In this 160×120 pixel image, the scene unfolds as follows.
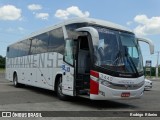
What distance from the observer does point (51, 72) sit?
1680 centimetres

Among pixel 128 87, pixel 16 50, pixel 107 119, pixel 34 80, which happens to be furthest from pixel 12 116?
pixel 16 50

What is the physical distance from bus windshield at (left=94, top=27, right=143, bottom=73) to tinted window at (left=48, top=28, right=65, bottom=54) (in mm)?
2465

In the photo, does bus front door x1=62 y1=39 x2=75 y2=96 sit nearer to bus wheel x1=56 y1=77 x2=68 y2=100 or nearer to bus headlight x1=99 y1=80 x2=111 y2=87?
bus wheel x1=56 y1=77 x2=68 y2=100

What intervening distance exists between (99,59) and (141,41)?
122 inches

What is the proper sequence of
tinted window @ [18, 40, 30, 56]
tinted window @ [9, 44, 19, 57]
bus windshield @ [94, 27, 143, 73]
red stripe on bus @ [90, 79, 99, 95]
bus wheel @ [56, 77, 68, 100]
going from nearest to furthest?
red stripe on bus @ [90, 79, 99, 95] → bus windshield @ [94, 27, 143, 73] → bus wheel @ [56, 77, 68, 100] → tinted window @ [18, 40, 30, 56] → tinted window @ [9, 44, 19, 57]

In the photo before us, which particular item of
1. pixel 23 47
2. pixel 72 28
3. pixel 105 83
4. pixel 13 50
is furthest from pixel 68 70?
pixel 13 50

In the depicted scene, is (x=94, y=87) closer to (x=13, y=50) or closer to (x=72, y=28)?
(x=72, y=28)

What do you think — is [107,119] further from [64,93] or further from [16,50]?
[16,50]

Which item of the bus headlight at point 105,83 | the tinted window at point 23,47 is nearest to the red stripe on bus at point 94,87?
the bus headlight at point 105,83

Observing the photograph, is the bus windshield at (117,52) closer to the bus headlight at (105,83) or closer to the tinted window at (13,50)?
the bus headlight at (105,83)

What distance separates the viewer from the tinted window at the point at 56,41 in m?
15.6

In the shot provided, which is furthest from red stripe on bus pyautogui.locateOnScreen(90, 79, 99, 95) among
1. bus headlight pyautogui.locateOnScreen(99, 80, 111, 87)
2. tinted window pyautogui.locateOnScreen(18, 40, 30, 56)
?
tinted window pyautogui.locateOnScreen(18, 40, 30, 56)

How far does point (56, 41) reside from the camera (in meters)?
16.3

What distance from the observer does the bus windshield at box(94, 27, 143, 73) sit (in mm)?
13055
